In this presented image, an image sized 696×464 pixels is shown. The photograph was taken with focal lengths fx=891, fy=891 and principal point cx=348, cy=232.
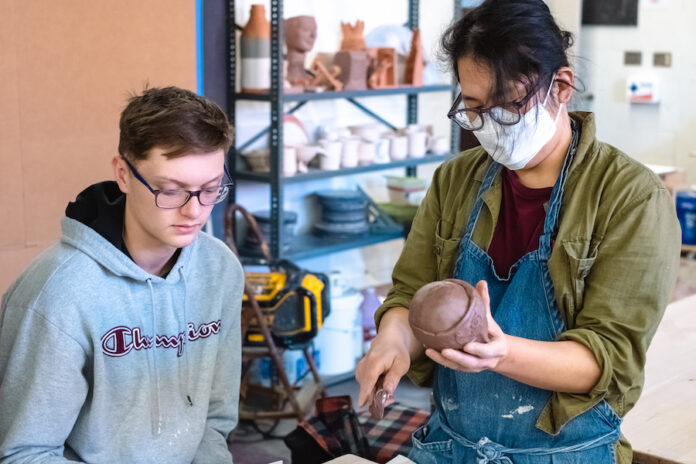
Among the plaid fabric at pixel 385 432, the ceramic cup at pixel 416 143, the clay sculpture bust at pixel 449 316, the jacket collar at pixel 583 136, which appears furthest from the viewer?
the ceramic cup at pixel 416 143

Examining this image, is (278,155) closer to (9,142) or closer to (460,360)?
(9,142)

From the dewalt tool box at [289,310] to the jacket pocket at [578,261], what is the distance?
7.29 ft

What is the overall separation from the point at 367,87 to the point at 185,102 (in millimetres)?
2997

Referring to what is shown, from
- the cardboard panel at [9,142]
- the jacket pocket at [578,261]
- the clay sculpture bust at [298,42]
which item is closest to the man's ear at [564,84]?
the jacket pocket at [578,261]

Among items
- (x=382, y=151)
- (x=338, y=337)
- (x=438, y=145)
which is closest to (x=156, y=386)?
(x=338, y=337)

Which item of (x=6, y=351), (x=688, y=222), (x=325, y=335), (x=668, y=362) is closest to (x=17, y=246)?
(x=6, y=351)

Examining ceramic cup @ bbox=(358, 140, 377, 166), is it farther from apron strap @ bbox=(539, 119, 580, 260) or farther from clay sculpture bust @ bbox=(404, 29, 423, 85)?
apron strap @ bbox=(539, 119, 580, 260)

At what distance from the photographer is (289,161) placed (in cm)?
430

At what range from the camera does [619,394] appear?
1.57m

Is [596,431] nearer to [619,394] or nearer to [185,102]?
[619,394]

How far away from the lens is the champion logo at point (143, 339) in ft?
5.79

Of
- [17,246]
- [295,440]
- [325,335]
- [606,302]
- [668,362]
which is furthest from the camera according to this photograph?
[325,335]

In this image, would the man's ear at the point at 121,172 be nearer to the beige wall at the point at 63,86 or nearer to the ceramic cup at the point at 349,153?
the beige wall at the point at 63,86

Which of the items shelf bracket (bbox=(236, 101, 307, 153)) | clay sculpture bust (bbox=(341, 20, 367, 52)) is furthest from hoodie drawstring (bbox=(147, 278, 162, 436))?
clay sculpture bust (bbox=(341, 20, 367, 52))
